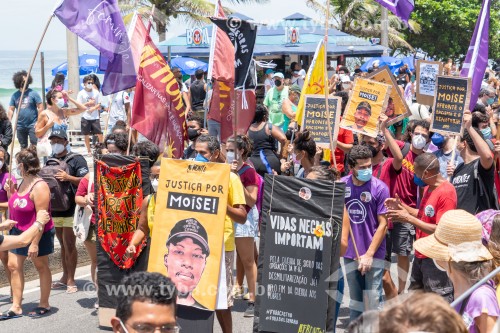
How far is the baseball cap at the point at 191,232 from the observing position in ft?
22.0

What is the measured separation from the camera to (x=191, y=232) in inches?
265

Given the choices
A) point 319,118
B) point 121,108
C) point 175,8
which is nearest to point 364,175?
point 319,118

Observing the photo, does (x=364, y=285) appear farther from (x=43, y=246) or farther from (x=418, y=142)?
(x=43, y=246)

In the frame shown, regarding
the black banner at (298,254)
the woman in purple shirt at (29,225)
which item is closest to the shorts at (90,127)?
the woman in purple shirt at (29,225)

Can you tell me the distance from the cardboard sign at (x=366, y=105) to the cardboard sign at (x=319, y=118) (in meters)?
0.26

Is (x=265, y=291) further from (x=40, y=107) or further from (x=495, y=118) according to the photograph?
(x=40, y=107)

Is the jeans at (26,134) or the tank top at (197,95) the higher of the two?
the tank top at (197,95)

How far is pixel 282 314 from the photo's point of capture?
6.77 meters

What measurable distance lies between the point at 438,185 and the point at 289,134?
6.33 meters

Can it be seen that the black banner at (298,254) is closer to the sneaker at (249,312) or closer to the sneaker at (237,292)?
the sneaker at (249,312)

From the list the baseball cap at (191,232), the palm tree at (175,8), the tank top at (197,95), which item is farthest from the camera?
the palm tree at (175,8)

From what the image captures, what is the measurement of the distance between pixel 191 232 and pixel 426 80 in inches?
202

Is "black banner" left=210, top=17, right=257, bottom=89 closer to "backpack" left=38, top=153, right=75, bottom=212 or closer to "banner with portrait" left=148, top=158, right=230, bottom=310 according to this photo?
"banner with portrait" left=148, top=158, right=230, bottom=310

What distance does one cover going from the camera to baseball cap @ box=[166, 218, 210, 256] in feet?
22.0
